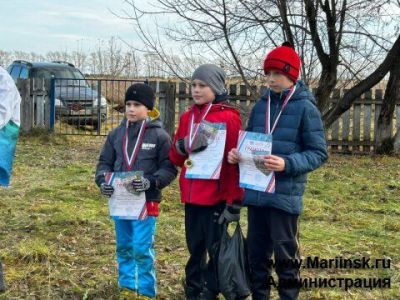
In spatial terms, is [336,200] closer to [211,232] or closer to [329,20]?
[329,20]

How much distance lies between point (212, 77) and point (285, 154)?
0.71 m

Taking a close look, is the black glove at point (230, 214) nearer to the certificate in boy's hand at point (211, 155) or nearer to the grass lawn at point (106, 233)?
the certificate in boy's hand at point (211, 155)

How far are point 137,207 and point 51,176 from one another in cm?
532

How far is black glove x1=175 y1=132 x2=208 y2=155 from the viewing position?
3660 millimetres

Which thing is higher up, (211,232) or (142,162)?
(142,162)

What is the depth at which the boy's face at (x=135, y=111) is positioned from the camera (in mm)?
3906

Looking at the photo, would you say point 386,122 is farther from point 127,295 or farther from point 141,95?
point 127,295

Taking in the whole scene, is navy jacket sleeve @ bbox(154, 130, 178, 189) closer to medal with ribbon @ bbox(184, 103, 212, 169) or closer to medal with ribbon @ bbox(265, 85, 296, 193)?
medal with ribbon @ bbox(184, 103, 212, 169)

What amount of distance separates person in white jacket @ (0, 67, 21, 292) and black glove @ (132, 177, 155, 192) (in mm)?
886

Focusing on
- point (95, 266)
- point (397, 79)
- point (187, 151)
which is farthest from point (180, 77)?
point (397, 79)

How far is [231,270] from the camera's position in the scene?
142 inches

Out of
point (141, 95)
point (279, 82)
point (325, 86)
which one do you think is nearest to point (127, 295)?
point (141, 95)

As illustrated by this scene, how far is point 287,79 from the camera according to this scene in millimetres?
3564

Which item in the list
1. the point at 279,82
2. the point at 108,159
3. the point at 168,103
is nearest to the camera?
the point at 279,82
